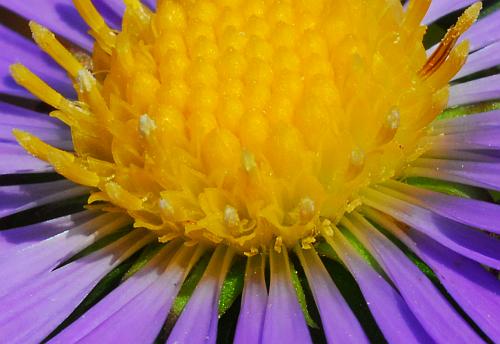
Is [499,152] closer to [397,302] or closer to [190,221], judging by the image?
[397,302]

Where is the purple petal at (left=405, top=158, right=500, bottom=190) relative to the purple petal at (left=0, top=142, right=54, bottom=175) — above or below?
below

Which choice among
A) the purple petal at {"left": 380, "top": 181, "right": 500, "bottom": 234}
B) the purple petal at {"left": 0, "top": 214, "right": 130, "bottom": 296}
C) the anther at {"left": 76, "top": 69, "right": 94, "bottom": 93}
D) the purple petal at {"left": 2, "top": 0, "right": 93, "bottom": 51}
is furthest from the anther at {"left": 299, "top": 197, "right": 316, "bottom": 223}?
the purple petal at {"left": 2, "top": 0, "right": 93, "bottom": 51}

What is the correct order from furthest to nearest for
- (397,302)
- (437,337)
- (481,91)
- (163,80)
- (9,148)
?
(9,148) → (481,91) → (163,80) → (397,302) → (437,337)

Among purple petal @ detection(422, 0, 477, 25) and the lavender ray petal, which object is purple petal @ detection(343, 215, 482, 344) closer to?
purple petal @ detection(422, 0, 477, 25)

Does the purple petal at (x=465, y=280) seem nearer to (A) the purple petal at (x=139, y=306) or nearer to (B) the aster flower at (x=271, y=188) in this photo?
(B) the aster flower at (x=271, y=188)

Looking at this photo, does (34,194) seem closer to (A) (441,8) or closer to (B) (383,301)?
(B) (383,301)

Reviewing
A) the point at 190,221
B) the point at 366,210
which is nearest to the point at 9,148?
the point at 190,221

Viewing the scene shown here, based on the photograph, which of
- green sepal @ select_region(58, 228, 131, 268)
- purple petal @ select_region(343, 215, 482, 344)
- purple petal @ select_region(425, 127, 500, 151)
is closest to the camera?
purple petal @ select_region(343, 215, 482, 344)
